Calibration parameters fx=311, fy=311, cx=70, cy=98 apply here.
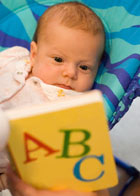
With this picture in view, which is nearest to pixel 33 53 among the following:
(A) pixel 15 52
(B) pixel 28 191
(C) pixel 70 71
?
(A) pixel 15 52

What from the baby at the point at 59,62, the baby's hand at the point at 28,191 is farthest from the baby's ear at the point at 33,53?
the baby's hand at the point at 28,191

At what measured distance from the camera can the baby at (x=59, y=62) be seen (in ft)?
3.54

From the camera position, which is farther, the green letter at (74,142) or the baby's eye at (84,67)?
the baby's eye at (84,67)

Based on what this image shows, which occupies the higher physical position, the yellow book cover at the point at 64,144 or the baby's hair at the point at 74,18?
the yellow book cover at the point at 64,144

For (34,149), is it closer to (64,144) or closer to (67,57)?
(64,144)

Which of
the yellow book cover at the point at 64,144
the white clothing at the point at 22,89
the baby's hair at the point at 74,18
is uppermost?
the yellow book cover at the point at 64,144

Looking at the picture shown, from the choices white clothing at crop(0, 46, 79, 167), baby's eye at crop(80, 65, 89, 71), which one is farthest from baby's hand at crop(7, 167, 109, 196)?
baby's eye at crop(80, 65, 89, 71)

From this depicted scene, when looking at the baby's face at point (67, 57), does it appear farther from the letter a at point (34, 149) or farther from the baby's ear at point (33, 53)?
the letter a at point (34, 149)

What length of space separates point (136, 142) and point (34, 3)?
78 cm

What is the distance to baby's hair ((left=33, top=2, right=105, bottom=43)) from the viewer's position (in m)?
1.11

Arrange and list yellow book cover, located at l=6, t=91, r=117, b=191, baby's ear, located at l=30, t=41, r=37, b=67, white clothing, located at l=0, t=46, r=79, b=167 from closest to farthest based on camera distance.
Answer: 1. yellow book cover, located at l=6, t=91, r=117, b=191
2. white clothing, located at l=0, t=46, r=79, b=167
3. baby's ear, located at l=30, t=41, r=37, b=67

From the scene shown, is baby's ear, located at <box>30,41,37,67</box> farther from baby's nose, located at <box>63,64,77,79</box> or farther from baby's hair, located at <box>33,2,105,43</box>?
baby's nose, located at <box>63,64,77,79</box>

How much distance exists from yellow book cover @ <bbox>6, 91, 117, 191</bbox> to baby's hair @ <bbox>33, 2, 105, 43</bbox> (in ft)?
2.30

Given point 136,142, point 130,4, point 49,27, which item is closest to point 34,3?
point 49,27
